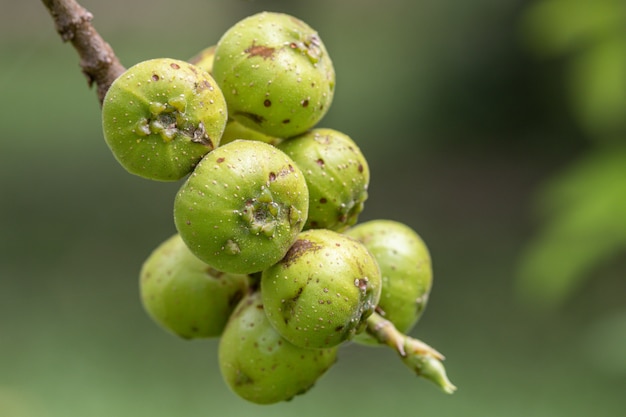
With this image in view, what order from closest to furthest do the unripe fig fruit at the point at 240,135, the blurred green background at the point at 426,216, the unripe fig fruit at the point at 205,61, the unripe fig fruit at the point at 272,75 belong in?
the unripe fig fruit at the point at 272,75 → the unripe fig fruit at the point at 240,135 → the unripe fig fruit at the point at 205,61 → the blurred green background at the point at 426,216

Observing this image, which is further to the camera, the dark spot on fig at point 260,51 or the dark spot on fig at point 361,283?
the dark spot on fig at point 260,51

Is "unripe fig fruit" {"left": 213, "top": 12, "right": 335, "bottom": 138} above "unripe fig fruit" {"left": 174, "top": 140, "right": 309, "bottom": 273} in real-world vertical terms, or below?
above

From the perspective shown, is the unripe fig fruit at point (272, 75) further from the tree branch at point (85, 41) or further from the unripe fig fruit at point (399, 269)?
the unripe fig fruit at point (399, 269)

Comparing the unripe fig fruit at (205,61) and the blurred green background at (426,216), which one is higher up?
the unripe fig fruit at (205,61)

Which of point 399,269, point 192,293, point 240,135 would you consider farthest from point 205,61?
point 399,269

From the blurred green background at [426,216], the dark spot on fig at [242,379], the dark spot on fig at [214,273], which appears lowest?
the blurred green background at [426,216]

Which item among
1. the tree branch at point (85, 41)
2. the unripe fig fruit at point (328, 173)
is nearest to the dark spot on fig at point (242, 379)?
the unripe fig fruit at point (328, 173)

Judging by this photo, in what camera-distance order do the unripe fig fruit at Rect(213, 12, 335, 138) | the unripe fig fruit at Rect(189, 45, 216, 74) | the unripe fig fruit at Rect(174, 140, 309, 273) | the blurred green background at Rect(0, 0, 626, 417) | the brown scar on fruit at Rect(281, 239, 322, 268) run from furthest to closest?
the blurred green background at Rect(0, 0, 626, 417)
the unripe fig fruit at Rect(189, 45, 216, 74)
the unripe fig fruit at Rect(213, 12, 335, 138)
the brown scar on fruit at Rect(281, 239, 322, 268)
the unripe fig fruit at Rect(174, 140, 309, 273)

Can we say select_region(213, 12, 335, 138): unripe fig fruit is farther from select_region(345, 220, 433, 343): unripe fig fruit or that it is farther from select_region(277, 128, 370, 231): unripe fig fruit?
select_region(345, 220, 433, 343): unripe fig fruit

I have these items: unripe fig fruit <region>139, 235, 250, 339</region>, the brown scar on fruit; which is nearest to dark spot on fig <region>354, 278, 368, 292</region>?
the brown scar on fruit
